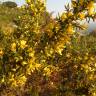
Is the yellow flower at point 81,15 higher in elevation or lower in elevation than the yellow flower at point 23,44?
higher

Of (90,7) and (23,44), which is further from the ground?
(90,7)

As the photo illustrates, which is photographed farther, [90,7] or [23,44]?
[23,44]

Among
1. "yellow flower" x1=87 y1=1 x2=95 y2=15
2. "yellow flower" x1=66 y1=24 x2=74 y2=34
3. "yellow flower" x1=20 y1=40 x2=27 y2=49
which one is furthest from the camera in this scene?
"yellow flower" x1=20 y1=40 x2=27 y2=49

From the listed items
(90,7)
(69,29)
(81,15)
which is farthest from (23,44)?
(90,7)

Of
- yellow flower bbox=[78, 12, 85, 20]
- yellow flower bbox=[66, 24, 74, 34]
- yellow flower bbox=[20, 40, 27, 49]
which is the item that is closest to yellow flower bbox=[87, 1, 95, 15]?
yellow flower bbox=[78, 12, 85, 20]

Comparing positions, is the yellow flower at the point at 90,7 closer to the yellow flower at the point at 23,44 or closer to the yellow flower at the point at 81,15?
the yellow flower at the point at 81,15

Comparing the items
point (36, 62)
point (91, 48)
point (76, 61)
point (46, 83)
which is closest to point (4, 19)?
point (91, 48)

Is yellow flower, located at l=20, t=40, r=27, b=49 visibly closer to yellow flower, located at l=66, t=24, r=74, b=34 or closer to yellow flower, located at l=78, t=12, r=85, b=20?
yellow flower, located at l=66, t=24, r=74, b=34

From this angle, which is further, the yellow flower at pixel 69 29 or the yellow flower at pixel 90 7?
the yellow flower at pixel 69 29

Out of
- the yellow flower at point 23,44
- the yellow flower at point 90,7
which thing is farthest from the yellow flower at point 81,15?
the yellow flower at point 23,44

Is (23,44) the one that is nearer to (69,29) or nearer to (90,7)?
(69,29)

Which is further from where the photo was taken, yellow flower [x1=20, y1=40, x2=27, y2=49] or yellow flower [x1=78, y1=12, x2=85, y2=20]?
yellow flower [x1=20, y1=40, x2=27, y2=49]

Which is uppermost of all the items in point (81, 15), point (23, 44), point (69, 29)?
point (81, 15)

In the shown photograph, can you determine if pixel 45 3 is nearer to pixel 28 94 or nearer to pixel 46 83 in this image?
pixel 28 94
